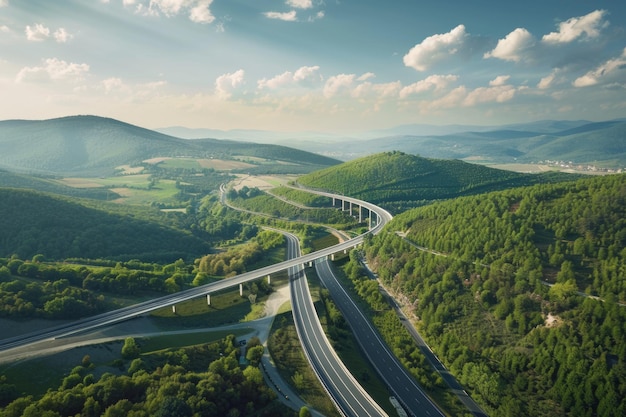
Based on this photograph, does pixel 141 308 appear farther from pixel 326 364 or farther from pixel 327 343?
pixel 326 364

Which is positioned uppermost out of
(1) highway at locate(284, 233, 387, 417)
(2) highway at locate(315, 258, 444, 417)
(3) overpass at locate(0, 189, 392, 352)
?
(3) overpass at locate(0, 189, 392, 352)

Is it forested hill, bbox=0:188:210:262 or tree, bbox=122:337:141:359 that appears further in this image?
forested hill, bbox=0:188:210:262

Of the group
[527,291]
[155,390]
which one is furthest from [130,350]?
[527,291]

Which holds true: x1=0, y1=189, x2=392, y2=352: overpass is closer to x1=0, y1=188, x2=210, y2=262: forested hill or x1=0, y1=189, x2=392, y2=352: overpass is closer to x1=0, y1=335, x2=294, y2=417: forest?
x1=0, y1=335, x2=294, y2=417: forest

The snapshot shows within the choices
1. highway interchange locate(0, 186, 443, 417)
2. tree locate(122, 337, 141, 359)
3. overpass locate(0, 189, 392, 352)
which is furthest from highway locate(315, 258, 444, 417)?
tree locate(122, 337, 141, 359)

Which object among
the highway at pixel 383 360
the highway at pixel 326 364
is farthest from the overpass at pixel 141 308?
the highway at pixel 383 360

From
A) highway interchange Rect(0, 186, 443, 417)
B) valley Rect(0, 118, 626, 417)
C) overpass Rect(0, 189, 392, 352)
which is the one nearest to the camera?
valley Rect(0, 118, 626, 417)

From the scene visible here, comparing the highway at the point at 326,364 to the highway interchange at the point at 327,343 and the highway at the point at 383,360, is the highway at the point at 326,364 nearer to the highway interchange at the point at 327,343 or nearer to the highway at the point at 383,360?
the highway interchange at the point at 327,343

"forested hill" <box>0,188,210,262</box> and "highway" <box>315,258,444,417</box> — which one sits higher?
"forested hill" <box>0,188,210,262</box>

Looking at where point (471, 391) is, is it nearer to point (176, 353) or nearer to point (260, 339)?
point (260, 339)
